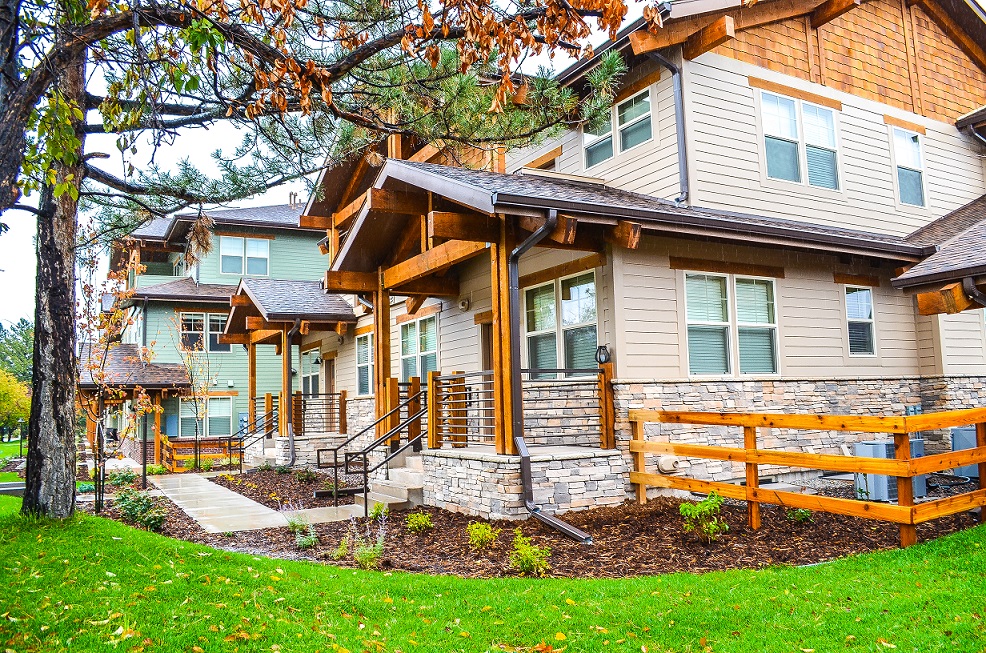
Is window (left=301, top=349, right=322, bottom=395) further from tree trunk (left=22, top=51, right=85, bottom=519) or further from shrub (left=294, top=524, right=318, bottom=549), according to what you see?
→ tree trunk (left=22, top=51, right=85, bottom=519)

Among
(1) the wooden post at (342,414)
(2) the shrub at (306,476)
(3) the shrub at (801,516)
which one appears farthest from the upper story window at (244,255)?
(3) the shrub at (801,516)

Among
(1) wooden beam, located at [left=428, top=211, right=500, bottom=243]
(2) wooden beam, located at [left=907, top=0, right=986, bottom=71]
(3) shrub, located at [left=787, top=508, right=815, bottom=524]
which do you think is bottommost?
(3) shrub, located at [left=787, top=508, right=815, bottom=524]

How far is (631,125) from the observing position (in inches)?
471

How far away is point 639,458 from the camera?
31.4 ft

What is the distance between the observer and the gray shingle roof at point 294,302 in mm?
16891

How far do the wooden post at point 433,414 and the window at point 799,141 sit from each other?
6414 millimetres

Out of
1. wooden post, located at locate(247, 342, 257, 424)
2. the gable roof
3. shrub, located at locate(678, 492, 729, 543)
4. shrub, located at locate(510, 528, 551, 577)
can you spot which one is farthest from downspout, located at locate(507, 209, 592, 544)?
wooden post, located at locate(247, 342, 257, 424)

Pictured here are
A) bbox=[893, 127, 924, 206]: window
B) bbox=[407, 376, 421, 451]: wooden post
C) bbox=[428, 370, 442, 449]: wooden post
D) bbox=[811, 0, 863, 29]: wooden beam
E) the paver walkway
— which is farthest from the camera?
bbox=[893, 127, 924, 206]: window

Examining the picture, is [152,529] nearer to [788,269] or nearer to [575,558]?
[575,558]

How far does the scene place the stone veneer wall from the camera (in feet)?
28.8

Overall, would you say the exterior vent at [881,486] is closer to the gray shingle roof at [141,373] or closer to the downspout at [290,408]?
the downspout at [290,408]

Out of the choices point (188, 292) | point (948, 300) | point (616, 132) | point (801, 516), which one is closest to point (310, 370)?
point (188, 292)

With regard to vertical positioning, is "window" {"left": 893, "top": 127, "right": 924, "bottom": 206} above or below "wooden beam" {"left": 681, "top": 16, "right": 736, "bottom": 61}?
below

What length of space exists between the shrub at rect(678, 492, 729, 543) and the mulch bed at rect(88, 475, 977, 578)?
4.0 inches
